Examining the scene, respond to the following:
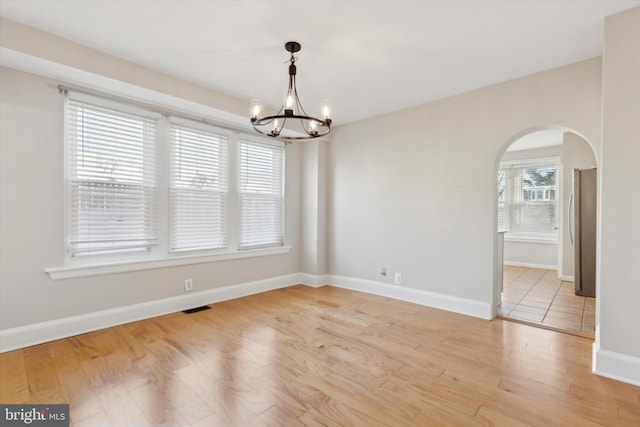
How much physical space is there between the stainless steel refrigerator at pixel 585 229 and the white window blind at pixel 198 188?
17.2 feet

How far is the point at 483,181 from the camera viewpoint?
3.45m

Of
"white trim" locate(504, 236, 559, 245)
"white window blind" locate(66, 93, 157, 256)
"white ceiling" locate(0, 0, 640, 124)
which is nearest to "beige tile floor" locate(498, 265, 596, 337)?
"white trim" locate(504, 236, 559, 245)

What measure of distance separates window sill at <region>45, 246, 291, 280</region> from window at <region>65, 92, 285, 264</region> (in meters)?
0.07

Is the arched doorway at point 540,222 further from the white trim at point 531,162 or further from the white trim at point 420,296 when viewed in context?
the white trim at point 420,296

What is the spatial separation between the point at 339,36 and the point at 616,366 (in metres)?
3.29

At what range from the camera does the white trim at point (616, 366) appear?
2.11m

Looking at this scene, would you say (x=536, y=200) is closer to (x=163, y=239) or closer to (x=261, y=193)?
(x=261, y=193)

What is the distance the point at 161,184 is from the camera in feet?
11.4

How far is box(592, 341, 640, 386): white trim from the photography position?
2113 millimetres

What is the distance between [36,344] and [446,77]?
4.71 meters

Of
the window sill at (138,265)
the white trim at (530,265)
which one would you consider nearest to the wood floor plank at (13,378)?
the window sill at (138,265)

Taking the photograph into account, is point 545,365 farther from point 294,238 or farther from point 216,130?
point 216,130

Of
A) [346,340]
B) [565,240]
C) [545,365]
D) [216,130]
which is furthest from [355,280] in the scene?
[565,240]

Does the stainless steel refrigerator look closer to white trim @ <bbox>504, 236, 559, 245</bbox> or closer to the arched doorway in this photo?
the arched doorway
